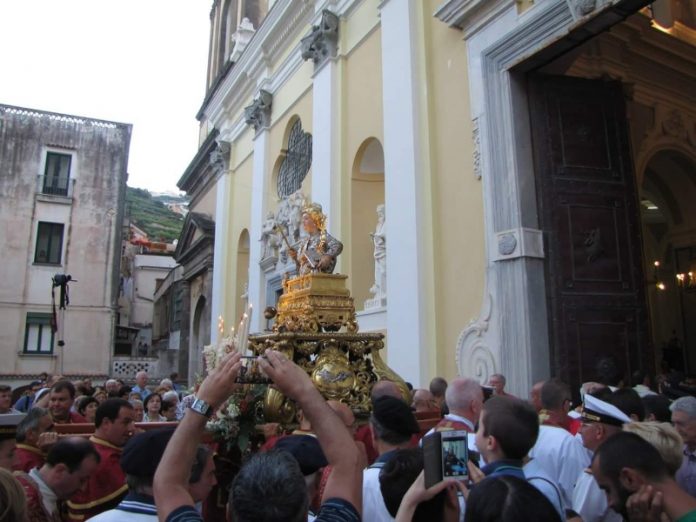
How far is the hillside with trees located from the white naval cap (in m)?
58.0

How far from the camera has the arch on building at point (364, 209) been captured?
12.5m

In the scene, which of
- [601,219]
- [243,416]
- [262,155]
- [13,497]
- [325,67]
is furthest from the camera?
[262,155]

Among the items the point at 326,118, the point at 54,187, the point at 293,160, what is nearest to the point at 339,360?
the point at 326,118

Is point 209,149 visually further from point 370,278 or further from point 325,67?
point 370,278

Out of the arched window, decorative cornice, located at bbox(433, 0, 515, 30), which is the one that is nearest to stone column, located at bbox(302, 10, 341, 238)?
the arched window

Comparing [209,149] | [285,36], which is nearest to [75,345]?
[209,149]

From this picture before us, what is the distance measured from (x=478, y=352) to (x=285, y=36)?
11684mm

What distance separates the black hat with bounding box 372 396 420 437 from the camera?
2824 millimetres

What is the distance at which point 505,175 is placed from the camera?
8.12 metres

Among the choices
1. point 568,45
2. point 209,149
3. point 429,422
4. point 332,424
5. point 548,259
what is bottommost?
point 429,422

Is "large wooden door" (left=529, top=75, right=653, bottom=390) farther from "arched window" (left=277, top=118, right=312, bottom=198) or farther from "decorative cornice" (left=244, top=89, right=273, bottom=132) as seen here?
"decorative cornice" (left=244, top=89, right=273, bottom=132)

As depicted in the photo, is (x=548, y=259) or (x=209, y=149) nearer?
(x=548, y=259)

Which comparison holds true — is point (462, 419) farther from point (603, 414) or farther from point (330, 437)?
point (330, 437)

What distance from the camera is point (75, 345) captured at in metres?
23.5
